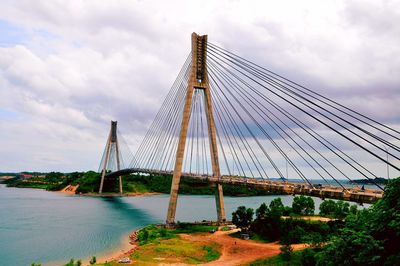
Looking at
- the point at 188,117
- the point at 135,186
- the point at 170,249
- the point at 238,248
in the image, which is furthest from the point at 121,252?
Result: the point at 135,186

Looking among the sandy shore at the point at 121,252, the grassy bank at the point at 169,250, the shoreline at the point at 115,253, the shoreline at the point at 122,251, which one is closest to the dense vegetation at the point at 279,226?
the grassy bank at the point at 169,250

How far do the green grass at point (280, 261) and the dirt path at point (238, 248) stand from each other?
65.8 inches

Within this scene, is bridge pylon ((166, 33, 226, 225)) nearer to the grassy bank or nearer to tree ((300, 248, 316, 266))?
the grassy bank

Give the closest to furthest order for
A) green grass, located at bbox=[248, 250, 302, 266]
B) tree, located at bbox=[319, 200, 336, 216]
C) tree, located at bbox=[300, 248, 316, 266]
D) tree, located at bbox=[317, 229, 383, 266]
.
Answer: tree, located at bbox=[317, 229, 383, 266] → tree, located at bbox=[300, 248, 316, 266] → green grass, located at bbox=[248, 250, 302, 266] → tree, located at bbox=[319, 200, 336, 216]

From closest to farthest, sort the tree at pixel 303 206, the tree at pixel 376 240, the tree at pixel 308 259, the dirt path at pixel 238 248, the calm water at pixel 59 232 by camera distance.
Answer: the tree at pixel 376 240 → the tree at pixel 308 259 → the dirt path at pixel 238 248 → the calm water at pixel 59 232 → the tree at pixel 303 206

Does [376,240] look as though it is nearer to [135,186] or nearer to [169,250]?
[169,250]

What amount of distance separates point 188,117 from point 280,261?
2320 cm

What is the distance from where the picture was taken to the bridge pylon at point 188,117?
45.2 metres

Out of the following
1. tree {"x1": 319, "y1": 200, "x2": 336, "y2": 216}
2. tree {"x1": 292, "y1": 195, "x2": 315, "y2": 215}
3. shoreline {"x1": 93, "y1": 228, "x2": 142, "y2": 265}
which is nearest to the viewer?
shoreline {"x1": 93, "y1": 228, "x2": 142, "y2": 265}

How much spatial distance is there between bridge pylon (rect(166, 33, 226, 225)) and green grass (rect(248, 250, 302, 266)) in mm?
17336

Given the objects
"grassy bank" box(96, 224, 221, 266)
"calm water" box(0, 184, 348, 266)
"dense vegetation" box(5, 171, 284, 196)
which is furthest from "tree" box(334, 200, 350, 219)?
"dense vegetation" box(5, 171, 284, 196)

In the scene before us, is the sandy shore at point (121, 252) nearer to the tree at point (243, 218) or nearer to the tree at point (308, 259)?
the tree at point (243, 218)

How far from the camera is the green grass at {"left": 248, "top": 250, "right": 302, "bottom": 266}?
2679cm

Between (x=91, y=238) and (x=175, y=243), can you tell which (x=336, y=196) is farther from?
(x=91, y=238)
